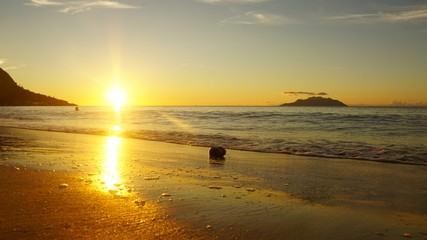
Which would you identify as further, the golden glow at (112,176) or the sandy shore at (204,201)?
the golden glow at (112,176)

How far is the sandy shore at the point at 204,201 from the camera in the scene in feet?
17.8

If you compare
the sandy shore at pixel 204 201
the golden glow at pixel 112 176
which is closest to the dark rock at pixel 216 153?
the sandy shore at pixel 204 201

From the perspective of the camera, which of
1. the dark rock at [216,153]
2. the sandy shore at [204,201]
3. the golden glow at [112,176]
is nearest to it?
Answer: the sandy shore at [204,201]

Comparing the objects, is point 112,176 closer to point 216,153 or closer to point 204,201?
point 204,201

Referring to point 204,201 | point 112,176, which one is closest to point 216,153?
point 112,176

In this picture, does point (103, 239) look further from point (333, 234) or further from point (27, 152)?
point (27, 152)

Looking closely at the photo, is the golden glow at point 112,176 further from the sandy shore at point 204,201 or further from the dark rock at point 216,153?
the dark rock at point 216,153

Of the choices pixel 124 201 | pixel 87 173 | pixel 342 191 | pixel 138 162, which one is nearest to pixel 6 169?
pixel 87 173

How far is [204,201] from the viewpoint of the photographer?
23.5 feet

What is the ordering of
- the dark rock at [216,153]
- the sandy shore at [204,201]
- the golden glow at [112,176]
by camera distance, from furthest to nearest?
the dark rock at [216,153] < the golden glow at [112,176] < the sandy shore at [204,201]

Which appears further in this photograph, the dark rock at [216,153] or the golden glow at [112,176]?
the dark rock at [216,153]

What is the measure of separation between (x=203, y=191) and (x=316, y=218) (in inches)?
105

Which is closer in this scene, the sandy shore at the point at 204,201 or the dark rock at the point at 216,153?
the sandy shore at the point at 204,201

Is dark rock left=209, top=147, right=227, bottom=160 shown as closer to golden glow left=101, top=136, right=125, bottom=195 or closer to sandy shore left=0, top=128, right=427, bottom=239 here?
sandy shore left=0, top=128, right=427, bottom=239
